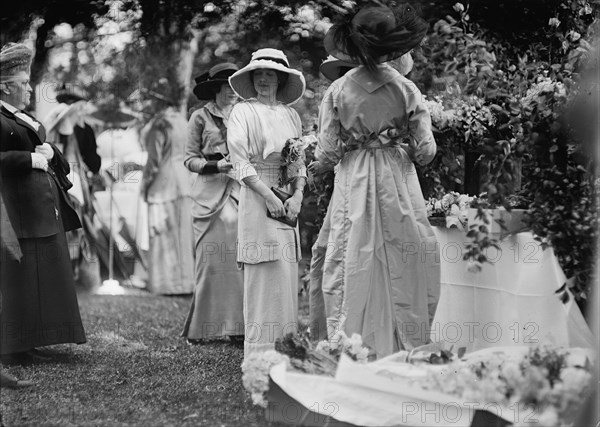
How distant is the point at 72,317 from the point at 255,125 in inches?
79.4

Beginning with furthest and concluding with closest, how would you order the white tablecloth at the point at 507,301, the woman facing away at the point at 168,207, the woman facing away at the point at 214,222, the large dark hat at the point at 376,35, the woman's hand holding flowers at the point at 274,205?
the woman facing away at the point at 168,207 → the woman facing away at the point at 214,222 → the woman's hand holding flowers at the point at 274,205 → the large dark hat at the point at 376,35 → the white tablecloth at the point at 507,301

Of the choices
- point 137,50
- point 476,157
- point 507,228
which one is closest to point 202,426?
point 507,228

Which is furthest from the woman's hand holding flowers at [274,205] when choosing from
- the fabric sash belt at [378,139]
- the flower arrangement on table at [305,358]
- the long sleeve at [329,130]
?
the flower arrangement on table at [305,358]

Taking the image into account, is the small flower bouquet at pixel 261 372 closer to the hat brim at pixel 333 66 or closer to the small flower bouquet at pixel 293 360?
the small flower bouquet at pixel 293 360

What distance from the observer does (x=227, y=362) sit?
669 centimetres

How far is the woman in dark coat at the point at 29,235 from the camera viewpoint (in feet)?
21.1

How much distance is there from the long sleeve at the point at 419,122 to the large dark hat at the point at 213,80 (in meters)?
2.72

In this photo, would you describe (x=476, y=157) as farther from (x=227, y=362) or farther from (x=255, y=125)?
(x=227, y=362)

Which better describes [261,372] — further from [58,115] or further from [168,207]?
[168,207]

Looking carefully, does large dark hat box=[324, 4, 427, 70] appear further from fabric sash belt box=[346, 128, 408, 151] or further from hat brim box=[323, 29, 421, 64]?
fabric sash belt box=[346, 128, 408, 151]

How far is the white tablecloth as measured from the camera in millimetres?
4785

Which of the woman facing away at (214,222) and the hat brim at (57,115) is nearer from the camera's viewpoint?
the woman facing away at (214,222)

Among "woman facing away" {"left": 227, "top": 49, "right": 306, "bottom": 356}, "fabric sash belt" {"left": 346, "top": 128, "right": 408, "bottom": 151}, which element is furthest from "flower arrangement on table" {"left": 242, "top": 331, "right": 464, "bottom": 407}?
"fabric sash belt" {"left": 346, "top": 128, "right": 408, "bottom": 151}

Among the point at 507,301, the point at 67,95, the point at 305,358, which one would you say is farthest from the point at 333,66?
the point at 67,95
